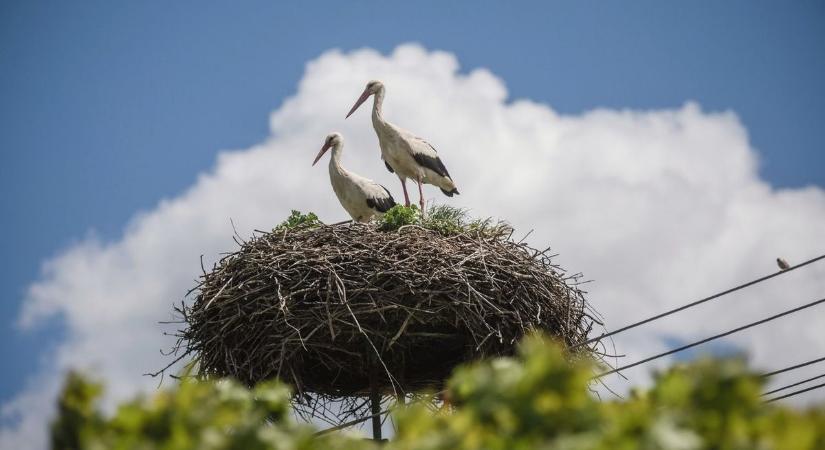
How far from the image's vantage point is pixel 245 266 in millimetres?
7867

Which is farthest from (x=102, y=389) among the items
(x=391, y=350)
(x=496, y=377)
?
(x=391, y=350)

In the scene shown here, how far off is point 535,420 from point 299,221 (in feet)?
20.3

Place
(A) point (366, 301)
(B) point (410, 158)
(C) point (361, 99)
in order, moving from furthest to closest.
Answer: (C) point (361, 99)
(B) point (410, 158)
(A) point (366, 301)

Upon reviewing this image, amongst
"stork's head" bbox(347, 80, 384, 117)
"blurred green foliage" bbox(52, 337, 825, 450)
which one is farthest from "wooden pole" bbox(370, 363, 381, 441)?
"blurred green foliage" bbox(52, 337, 825, 450)

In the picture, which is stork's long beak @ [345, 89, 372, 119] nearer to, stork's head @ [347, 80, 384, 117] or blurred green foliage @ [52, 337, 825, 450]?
stork's head @ [347, 80, 384, 117]

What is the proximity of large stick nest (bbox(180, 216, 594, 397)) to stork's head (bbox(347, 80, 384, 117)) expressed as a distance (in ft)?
11.9

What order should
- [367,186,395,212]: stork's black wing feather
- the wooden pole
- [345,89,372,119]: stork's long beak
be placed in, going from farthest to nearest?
[345,89,372,119]: stork's long beak < [367,186,395,212]: stork's black wing feather < the wooden pole

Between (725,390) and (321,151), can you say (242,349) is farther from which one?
(725,390)

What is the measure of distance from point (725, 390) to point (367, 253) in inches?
215

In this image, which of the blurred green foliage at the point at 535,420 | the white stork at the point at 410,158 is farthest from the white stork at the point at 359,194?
the blurred green foliage at the point at 535,420

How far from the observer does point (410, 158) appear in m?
10.7

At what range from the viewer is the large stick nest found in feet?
24.5

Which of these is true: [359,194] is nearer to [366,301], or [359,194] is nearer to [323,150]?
[323,150]

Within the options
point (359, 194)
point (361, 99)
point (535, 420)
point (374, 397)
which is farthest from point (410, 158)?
point (535, 420)
